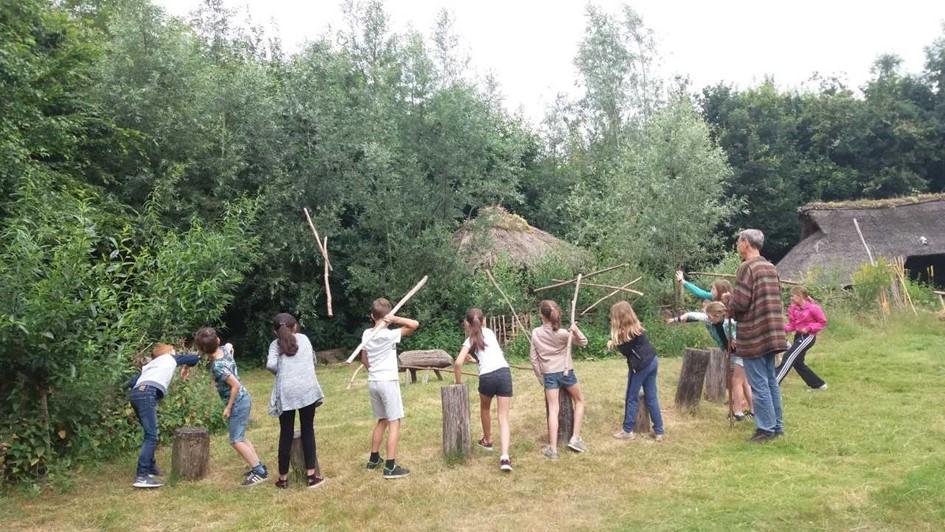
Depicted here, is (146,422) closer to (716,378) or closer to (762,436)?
(762,436)

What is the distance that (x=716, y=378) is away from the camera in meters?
8.82

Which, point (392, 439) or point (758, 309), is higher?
point (758, 309)

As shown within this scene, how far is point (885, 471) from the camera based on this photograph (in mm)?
5645

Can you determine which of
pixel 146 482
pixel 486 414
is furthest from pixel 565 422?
pixel 146 482

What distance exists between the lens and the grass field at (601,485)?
16.3ft

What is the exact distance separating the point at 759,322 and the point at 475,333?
276cm

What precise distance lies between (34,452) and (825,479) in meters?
6.92

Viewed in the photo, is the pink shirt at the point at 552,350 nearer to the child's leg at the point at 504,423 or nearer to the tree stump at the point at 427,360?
the child's leg at the point at 504,423

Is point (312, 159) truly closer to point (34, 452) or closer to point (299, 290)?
point (299, 290)

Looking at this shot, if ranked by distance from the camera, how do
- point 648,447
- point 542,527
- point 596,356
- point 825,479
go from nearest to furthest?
1. point 542,527
2. point 825,479
3. point 648,447
4. point 596,356

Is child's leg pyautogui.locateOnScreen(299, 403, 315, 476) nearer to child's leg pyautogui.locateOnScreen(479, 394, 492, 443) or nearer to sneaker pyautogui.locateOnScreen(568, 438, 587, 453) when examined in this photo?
child's leg pyautogui.locateOnScreen(479, 394, 492, 443)

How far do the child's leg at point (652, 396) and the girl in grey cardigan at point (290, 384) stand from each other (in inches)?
133

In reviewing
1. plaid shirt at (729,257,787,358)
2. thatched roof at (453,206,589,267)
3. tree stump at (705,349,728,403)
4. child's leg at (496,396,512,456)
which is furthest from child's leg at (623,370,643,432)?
thatched roof at (453,206,589,267)

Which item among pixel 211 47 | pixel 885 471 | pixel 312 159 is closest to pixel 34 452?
pixel 885 471
